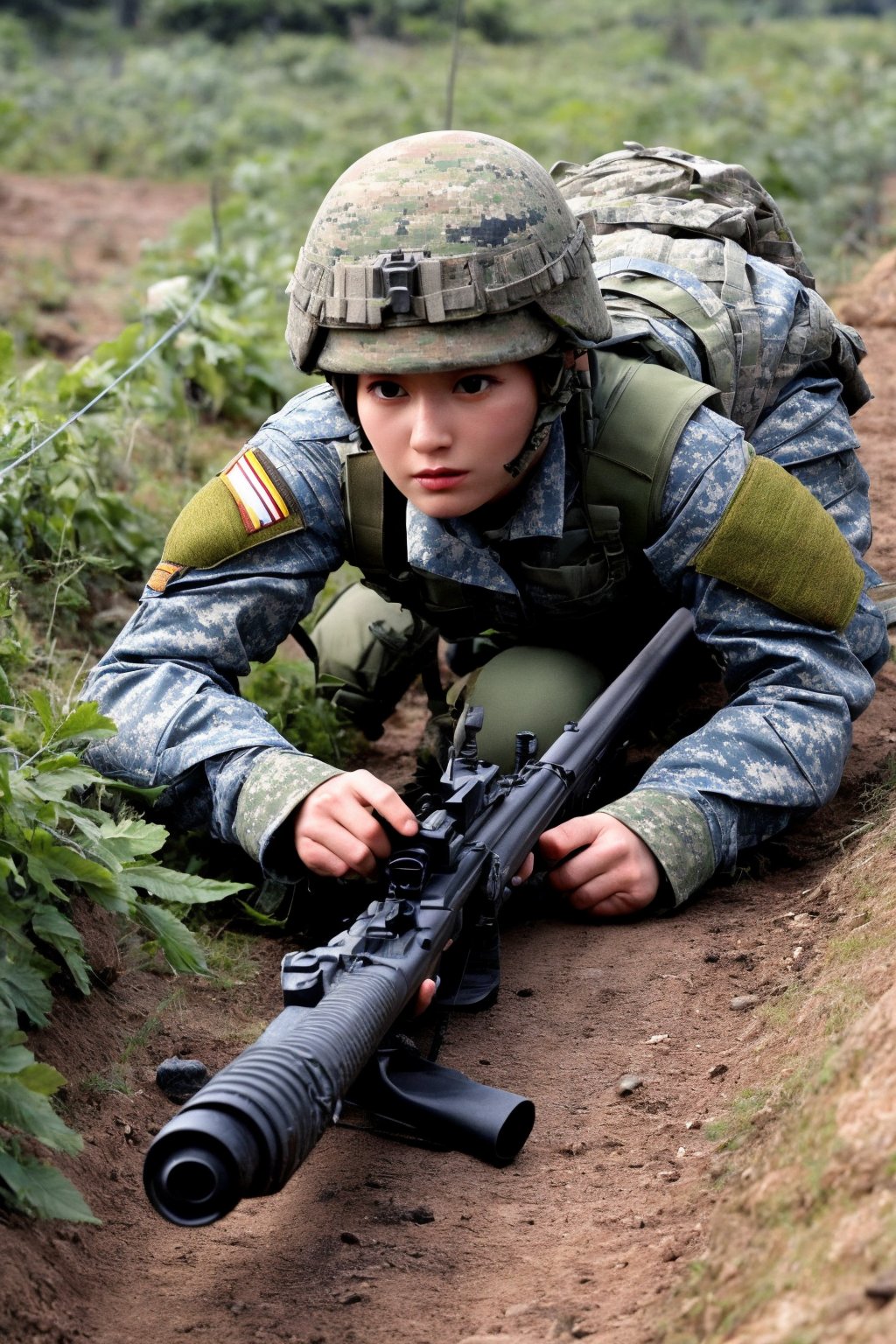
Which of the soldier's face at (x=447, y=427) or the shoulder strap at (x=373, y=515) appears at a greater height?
the soldier's face at (x=447, y=427)

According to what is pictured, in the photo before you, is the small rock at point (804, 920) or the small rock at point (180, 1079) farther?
the small rock at point (804, 920)

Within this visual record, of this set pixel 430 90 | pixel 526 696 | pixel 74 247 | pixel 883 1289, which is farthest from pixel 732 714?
pixel 430 90

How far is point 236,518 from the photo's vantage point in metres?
3.15

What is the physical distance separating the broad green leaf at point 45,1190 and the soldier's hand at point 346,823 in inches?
31.1

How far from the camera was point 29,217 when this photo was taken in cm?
1006

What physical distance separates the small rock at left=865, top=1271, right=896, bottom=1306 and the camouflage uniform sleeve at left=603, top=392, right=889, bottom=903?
1544 millimetres

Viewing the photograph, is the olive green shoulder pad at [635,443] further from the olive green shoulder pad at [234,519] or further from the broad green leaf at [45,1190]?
the broad green leaf at [45,1190]

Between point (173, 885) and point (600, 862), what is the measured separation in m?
0.86

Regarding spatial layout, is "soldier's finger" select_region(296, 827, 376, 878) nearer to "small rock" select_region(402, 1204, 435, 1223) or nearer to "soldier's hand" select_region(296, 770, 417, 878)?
"soldier's hand" select_region(296, 770, 417, 878)

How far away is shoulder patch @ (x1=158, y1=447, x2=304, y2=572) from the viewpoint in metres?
3.15

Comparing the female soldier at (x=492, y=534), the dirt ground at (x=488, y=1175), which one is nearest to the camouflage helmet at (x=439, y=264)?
the female soldier at (x=492, y=534)

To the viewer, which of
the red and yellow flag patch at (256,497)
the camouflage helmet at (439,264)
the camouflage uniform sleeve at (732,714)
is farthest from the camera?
the red and yellow flag patch at (256,497)

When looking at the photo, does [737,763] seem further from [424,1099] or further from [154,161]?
[154,161]

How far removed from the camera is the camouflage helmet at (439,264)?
2754 mm
